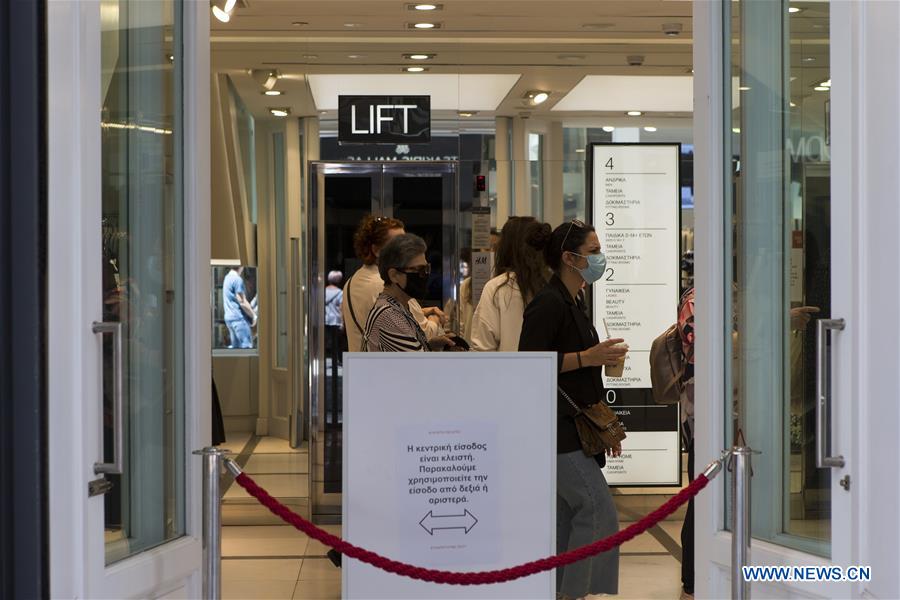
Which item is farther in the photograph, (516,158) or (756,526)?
(516,158)

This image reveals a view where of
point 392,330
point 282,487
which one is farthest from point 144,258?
point 282,487

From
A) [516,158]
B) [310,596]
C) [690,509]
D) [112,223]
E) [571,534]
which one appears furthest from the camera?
[516,158]

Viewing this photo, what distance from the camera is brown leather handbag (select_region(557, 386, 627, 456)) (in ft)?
13.9

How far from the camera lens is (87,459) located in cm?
251

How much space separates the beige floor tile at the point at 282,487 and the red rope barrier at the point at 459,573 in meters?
4.48

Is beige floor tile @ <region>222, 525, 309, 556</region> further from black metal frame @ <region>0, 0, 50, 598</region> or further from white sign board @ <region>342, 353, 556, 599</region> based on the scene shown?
black metal frame @ <region>0, 0, 50, 598</region>

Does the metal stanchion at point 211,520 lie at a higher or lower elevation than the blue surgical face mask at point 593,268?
lower

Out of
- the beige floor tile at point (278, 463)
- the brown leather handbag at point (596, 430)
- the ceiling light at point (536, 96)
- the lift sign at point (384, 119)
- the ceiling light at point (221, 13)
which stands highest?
the ceiling light at point (221, 13)

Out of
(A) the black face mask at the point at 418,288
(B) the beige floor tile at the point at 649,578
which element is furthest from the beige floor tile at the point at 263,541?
(B) the beige floor tile at the point at 649,578

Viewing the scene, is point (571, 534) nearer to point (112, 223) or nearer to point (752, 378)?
point (752, 378)

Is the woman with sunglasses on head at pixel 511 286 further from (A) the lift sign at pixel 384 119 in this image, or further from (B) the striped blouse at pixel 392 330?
(A) the lift sign at pixel 384 119

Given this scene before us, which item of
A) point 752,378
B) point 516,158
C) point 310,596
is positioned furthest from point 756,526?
point 516,158

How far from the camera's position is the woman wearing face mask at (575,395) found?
423 centimetres

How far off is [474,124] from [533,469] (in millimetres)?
4426
